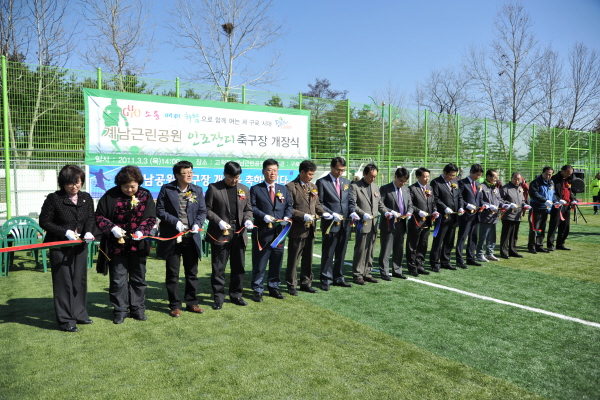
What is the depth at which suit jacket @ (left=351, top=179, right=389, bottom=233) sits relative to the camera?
250 inches

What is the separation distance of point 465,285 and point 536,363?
2.73 metres

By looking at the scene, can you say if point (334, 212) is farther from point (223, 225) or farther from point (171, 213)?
point (171, 213)

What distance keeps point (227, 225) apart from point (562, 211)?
7.93m

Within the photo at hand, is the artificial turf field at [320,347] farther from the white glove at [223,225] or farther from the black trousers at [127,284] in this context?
the white glove at [223,225]

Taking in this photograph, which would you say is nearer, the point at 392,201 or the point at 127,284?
the point at 127,284

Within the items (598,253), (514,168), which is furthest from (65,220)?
(514,168)

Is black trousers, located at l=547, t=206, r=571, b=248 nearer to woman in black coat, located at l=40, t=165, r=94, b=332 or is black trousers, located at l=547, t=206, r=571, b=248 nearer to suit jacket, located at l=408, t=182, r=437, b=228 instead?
suit jacket, located at l=408, t=182, r=437, b=228

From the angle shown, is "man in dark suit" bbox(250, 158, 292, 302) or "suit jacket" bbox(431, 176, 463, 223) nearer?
"man in dark suit" bbox(250, 158, 292, 302)

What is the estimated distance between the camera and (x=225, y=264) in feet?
16.9

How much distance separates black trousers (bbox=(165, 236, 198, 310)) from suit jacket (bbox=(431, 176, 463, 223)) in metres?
4.32

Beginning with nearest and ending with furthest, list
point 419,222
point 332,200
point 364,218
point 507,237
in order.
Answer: point 332,200
point 364,218
point 419,222
point 507,237

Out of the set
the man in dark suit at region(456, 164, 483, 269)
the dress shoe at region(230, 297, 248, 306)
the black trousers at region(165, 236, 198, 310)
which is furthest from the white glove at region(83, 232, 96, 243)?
the man in dark suit at region(456, 164, 483, 269)

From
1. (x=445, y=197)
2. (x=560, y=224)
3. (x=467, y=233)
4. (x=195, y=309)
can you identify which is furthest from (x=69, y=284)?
(x=560, y=224)

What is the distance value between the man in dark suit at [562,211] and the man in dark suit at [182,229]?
7926 millimetres
